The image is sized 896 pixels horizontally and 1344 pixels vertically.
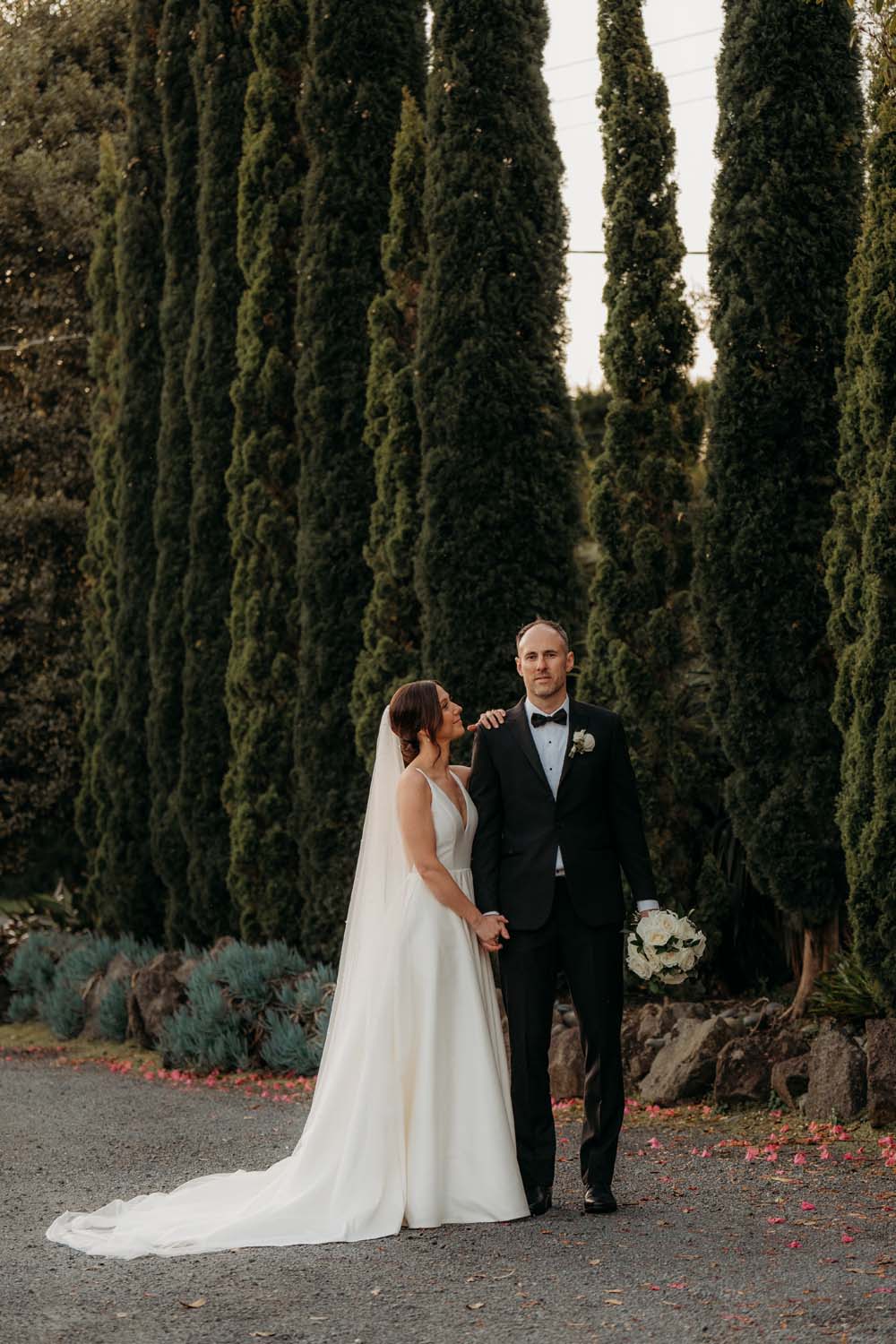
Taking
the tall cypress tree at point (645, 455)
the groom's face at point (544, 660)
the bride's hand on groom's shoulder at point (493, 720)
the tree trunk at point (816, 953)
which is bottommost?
the tree trunk at point (816, 953)

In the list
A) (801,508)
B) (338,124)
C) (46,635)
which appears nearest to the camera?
(801,508)

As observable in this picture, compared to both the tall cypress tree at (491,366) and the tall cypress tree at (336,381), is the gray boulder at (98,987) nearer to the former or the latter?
the tall cypress tree at (336,381)

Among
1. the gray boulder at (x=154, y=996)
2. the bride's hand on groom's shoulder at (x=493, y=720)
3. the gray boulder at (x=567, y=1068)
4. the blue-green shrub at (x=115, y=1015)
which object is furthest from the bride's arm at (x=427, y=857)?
the blue-green shrub at (x=115, y=1015)

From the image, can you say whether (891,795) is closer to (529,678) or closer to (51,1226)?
(529,678)

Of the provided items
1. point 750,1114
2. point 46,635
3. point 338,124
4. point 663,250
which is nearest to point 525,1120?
point 750,1114

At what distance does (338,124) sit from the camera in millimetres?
11391

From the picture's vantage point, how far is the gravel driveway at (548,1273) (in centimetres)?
423

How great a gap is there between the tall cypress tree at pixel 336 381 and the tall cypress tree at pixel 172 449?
2051mm

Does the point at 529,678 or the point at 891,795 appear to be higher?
the point at 529,678

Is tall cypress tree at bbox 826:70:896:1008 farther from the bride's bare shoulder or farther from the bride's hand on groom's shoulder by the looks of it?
the bride's bare shoulder

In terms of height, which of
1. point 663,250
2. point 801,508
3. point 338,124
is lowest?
point 801,508

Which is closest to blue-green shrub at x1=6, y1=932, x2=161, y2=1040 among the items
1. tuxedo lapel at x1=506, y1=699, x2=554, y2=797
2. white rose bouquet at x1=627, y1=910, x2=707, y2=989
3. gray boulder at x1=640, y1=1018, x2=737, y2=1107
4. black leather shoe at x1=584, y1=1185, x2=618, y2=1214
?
gray boulder at x1=640, y1=1018, x2=737, y2=1107

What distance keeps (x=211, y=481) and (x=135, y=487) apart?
1.46 m

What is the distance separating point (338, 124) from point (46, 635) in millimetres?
6086
